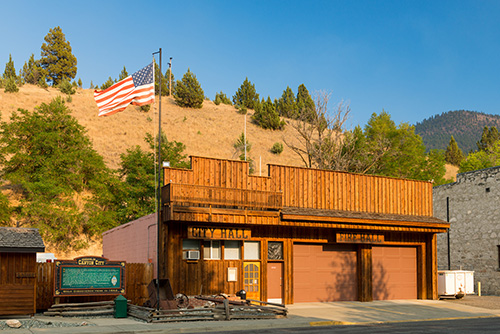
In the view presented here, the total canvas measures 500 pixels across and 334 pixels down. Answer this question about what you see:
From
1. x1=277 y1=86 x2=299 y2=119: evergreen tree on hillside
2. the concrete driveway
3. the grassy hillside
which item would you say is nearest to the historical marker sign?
the concrete driveway

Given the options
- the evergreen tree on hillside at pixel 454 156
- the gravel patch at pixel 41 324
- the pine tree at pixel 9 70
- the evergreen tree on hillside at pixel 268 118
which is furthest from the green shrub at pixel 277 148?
the gravel patch at pixel 41 324

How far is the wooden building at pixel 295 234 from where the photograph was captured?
23.1 metres

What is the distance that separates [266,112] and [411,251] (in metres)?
73.6

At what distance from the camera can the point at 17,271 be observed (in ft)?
63.3

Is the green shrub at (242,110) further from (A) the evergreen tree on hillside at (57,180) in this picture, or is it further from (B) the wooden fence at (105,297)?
(B) the wooden fence at (105,297)

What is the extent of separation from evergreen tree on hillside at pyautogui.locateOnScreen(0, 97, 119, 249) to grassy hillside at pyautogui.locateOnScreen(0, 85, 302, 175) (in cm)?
1707

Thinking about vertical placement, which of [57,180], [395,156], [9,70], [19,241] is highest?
[9,70]

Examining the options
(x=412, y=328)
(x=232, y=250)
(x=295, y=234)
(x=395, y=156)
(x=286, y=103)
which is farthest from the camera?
(x=286, y=103)

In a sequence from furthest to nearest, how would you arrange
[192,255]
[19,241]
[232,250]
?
[232,250] → [192,255] → [19,241]

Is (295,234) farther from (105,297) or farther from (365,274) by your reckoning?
(105,297)

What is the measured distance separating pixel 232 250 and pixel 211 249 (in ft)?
3.57

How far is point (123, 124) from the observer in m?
88.9

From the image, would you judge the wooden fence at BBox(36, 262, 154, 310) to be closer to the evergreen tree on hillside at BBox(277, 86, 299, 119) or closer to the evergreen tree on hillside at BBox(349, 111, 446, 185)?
the evergreen tree on hillside at BBox(349, 111, 446, 185)

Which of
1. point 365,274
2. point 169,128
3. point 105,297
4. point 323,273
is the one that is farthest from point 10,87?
point 365,274
